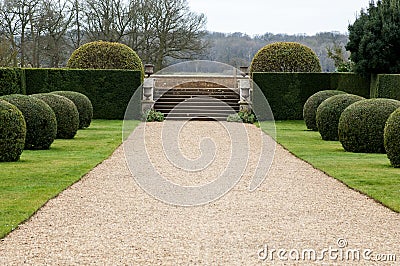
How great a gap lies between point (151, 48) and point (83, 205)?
27574 mm

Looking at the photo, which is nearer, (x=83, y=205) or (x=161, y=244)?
(x=161, y=244)

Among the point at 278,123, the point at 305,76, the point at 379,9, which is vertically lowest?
the point at 278,123

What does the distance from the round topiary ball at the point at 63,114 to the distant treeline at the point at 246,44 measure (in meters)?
16.3

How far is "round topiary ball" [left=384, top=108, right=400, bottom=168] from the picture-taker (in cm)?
1085

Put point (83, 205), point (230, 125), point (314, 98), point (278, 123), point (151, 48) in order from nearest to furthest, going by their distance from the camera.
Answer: point (83, 205), point (314, 98), point (230, 125), point (278, 123), point (151, 48)

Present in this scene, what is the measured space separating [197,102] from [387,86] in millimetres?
7418

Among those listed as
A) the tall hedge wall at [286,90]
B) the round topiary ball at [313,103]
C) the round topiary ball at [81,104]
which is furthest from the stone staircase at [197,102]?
the round topiary ball at [81,104]

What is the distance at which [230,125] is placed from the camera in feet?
69.3

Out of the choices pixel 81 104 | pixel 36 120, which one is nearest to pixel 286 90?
pixel 81 104

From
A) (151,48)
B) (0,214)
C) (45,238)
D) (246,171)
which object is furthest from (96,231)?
(151,48)

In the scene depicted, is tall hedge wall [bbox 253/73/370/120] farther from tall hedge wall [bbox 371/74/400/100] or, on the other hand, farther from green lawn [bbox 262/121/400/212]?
green lawn [bbox 262/121/400/212]

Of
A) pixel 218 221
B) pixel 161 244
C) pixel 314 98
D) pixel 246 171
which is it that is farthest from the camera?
pixel 314 98

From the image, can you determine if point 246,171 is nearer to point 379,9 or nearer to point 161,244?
point 161,244

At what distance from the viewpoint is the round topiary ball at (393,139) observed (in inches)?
427
